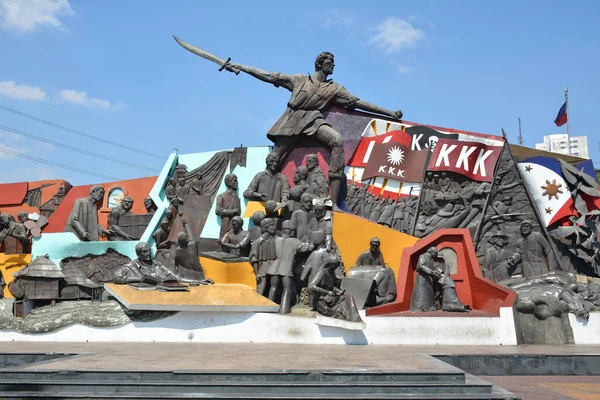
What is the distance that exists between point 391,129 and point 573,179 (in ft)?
13.7

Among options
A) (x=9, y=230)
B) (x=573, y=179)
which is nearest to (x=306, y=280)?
(x=573, y=179)

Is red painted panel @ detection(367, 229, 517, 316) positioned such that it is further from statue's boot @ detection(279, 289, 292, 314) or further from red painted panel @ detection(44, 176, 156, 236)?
red painted panel @ detection(44, 176, 156, 236)

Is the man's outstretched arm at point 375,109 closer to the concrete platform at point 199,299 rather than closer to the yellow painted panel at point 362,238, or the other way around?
the yellow painted panel at point 362,238

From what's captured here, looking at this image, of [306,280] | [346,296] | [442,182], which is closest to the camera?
[346,296]

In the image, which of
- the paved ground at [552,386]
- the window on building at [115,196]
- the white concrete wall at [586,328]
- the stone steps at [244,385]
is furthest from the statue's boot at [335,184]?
the stone steps at [244,385]

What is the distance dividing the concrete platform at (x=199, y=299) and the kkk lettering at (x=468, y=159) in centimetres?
543

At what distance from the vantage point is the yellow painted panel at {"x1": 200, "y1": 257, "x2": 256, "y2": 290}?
13116 mm

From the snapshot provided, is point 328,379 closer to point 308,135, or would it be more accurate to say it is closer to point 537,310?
point 537,310

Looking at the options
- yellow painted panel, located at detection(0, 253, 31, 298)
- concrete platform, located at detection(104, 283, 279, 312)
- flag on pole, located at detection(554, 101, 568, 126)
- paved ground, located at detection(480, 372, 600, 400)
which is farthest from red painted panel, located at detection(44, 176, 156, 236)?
flag on pole, located at detection(554, 101, 568, 126)

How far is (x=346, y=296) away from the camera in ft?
37.3

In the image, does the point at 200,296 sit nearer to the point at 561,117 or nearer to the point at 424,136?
the point at 424,136

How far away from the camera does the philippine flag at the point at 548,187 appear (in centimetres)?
1412

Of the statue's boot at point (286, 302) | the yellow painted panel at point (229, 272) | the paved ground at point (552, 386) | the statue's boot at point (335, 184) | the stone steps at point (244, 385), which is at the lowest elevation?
the paved ground at point (552, 386)

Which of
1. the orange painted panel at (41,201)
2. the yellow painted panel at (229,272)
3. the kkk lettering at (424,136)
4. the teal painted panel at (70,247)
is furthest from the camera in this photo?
the orange painted panel at (41,201)
